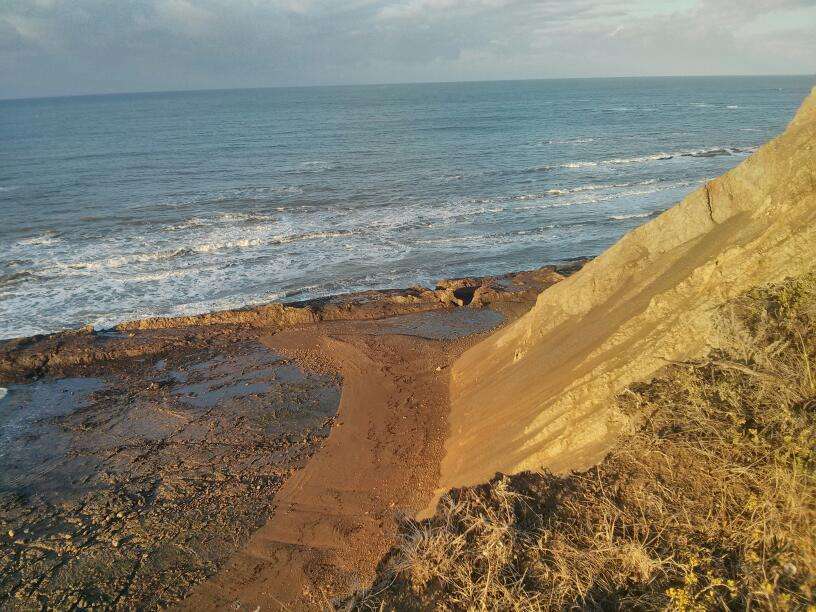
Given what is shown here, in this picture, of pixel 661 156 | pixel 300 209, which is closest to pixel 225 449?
pixel 300 209

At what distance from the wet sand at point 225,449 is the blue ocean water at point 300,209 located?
2.99m

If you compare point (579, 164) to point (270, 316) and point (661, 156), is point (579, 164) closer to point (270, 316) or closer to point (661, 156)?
point (661, 156)

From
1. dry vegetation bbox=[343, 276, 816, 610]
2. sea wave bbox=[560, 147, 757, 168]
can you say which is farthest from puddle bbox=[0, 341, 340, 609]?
sea wave bbox=[560, 147, 757, 168]

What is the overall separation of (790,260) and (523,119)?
78.9 m

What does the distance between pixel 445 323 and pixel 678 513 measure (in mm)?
11309

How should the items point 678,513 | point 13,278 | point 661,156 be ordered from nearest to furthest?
point 678,513
point 13,278
point 661,156

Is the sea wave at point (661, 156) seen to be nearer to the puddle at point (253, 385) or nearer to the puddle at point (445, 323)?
the puddle at point (445, 323)

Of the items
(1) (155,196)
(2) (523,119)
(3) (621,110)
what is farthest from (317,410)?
Result: (3) (621,110)

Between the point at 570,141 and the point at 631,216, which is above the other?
the point at 570,141

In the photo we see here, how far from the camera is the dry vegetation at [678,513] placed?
165 inches

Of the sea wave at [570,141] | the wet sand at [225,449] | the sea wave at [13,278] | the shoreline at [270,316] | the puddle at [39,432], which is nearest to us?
the wet sand at [225,449]

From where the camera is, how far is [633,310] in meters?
7.88

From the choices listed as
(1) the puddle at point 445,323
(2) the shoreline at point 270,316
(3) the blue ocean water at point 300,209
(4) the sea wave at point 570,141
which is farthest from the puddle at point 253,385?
(4) the sea wave at point 570,141

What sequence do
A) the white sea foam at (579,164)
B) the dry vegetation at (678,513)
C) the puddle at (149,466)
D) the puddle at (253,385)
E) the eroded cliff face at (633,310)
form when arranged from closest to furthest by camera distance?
the dry vegetation at (678,513), the eroded cliff face at (633,310), the puddle at (149,466), the puddle at (253,385), the white sea foam at (579,164)
